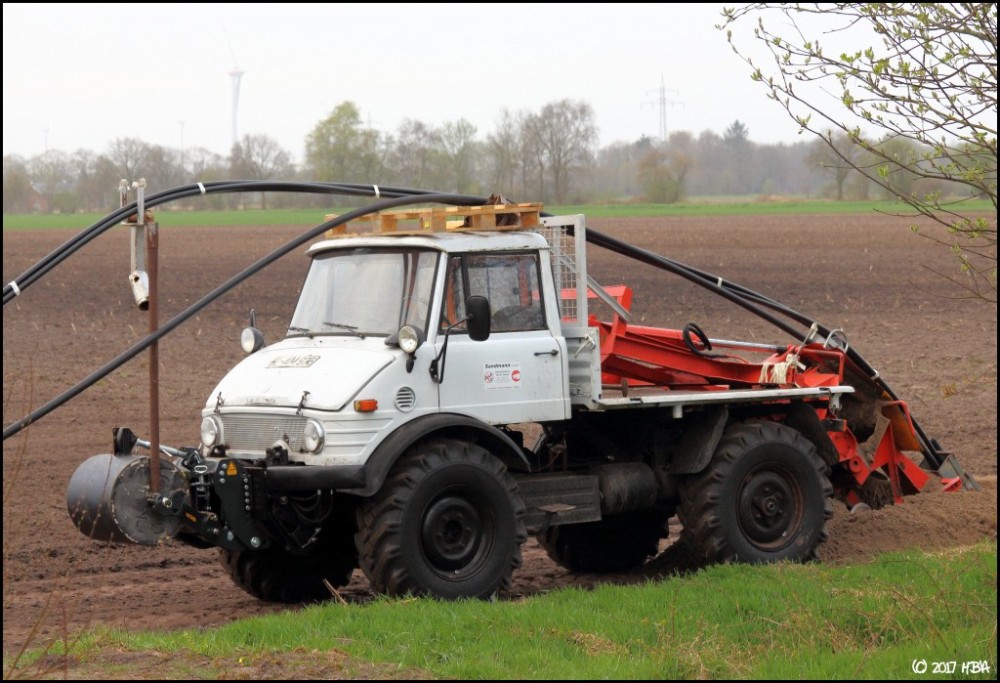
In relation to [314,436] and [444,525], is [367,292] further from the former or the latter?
[444,525]

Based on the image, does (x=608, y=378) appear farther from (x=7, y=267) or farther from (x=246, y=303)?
(x=7, y=267)

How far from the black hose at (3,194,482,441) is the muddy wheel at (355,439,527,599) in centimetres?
167

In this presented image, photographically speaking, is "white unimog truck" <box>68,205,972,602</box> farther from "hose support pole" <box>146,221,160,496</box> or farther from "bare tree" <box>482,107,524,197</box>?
"bare tree" <box>482,107,524,197</box>

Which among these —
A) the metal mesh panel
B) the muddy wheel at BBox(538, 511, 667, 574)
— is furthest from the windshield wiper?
the muddy wheel at BBox(538, 511, 667, 574)

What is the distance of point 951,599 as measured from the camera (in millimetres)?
8570

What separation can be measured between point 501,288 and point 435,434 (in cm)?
128

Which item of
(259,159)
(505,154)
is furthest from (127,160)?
(259,159)

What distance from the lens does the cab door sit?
373 inches

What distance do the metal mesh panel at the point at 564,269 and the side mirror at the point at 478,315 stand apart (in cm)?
111

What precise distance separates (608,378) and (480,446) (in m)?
1.89

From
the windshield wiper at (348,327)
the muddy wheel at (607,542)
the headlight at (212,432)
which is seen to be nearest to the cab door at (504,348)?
the windshield wiper at (348,327)

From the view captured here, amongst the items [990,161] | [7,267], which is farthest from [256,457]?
[7,267]

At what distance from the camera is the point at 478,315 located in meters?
9.19

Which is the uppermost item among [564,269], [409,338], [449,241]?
[449,241]
